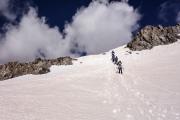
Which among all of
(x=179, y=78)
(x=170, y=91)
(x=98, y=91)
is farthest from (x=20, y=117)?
(x=179, y=78)

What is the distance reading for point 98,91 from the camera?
106 feet

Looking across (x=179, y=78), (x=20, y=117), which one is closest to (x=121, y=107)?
(x=20, y=117)

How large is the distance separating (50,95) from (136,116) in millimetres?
12140

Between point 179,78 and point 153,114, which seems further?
point 179,78

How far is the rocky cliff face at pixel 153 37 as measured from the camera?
91.0 m

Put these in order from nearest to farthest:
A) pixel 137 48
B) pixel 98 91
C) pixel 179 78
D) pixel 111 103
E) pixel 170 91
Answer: pixel 111 103
pixel 170 91
pixel 98 91
pixel 179 78
pixel 137 48

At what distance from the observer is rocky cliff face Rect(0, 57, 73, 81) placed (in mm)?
77188

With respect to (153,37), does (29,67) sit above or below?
below

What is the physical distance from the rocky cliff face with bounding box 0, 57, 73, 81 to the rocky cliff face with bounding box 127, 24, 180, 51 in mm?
22620

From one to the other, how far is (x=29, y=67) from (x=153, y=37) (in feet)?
134

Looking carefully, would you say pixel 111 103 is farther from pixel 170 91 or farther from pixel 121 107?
pixel 170 91

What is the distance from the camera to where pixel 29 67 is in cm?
8006

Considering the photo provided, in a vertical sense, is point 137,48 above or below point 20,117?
above

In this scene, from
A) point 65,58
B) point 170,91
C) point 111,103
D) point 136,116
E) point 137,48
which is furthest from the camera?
point 137,48
